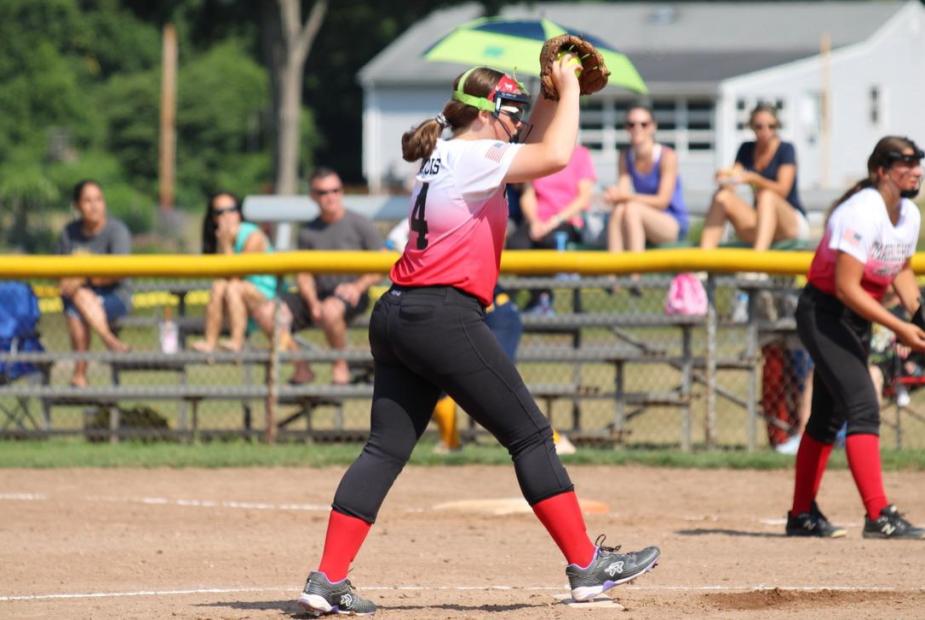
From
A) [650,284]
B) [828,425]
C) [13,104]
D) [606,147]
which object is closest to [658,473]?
[650,284]

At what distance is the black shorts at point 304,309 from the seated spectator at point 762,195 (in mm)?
2454

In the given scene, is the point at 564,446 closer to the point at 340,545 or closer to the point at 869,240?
the point at 869,240

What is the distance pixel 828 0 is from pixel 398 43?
19728 millimetres

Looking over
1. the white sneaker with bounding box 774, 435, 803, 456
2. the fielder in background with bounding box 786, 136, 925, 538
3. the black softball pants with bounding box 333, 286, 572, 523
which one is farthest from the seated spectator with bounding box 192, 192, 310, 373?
the black softball pants with bounding box 333, 286, 572, 523

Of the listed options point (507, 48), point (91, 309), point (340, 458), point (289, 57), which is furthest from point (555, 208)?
point (289, 57)

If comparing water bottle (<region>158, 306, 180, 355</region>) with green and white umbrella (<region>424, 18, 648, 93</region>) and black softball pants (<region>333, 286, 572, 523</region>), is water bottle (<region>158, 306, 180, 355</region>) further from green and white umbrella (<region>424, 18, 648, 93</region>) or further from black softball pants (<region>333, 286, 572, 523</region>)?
black softball pants (<region>333, 286, 572, 523</region>)

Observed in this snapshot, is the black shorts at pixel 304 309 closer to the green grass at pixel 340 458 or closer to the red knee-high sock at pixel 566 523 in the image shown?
the green grass at pixel 340 458

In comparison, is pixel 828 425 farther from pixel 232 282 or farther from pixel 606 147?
pixel 606 147

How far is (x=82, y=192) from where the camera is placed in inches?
525

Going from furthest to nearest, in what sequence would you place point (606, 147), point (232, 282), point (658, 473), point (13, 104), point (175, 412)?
1. point (13, 104)
2. point (606, 147)
3. point (175, 412)
4. point (232, 282)
5. point (658, 473)

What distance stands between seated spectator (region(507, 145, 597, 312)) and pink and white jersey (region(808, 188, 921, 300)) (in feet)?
15.3

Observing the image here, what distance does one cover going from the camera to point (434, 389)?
6.75m

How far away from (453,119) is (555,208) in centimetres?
697

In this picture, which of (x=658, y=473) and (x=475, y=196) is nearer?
(x=475, y=196)
